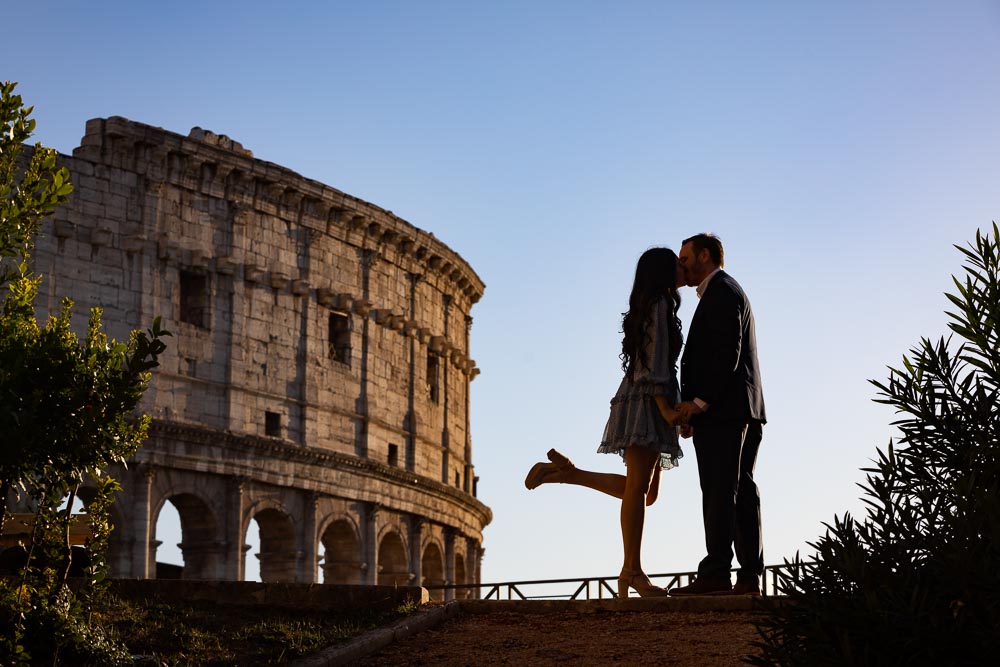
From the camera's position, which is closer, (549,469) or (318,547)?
(549,469)

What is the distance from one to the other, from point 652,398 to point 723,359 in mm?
615

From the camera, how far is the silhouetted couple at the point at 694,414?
9086mm

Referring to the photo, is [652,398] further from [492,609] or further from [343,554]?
[343,554]

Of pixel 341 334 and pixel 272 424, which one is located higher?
pixel 341 334

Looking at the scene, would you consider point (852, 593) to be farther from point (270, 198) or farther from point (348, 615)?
point (270, 198)

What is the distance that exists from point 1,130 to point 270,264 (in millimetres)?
28243

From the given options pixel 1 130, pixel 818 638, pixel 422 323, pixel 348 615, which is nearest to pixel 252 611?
pixel 348 615

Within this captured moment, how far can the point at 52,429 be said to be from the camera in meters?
9.50

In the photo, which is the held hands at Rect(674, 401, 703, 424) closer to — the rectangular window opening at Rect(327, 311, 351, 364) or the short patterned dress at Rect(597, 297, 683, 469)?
the short patterned dress at Rect(597, 297, 683, 469)

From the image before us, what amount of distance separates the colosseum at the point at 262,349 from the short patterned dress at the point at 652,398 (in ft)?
83.5

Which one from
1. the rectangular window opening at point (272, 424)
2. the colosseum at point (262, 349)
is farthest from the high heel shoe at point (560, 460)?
the rectangular window opening at point (272, 424)

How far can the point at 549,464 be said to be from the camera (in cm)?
985

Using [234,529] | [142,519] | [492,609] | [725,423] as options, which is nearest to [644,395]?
[725,423]

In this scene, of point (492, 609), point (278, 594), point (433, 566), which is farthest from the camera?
point (433, 566)
